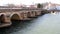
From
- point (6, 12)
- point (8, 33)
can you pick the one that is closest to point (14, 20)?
point (6, 12)

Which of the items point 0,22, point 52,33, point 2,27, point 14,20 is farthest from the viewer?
point 14,20

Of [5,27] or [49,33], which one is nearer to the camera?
[49,33]

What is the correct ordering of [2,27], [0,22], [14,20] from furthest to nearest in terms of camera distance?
[14,20] < [0,22] < [2,27]

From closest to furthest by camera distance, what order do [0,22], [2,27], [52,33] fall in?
[52,33]
[2,27]
[0,22]

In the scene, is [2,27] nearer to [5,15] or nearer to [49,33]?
[5,15]

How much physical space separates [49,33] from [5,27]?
8730 mm

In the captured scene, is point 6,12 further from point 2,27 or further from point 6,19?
point 2,27

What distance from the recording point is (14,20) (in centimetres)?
4741

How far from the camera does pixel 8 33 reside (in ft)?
92.4

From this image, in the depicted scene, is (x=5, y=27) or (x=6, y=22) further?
(x=6, y=22)

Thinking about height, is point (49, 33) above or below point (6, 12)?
below

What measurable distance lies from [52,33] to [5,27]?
9.15m

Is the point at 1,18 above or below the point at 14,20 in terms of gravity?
above

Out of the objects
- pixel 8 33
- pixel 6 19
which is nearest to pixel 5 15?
pixel 6 19
